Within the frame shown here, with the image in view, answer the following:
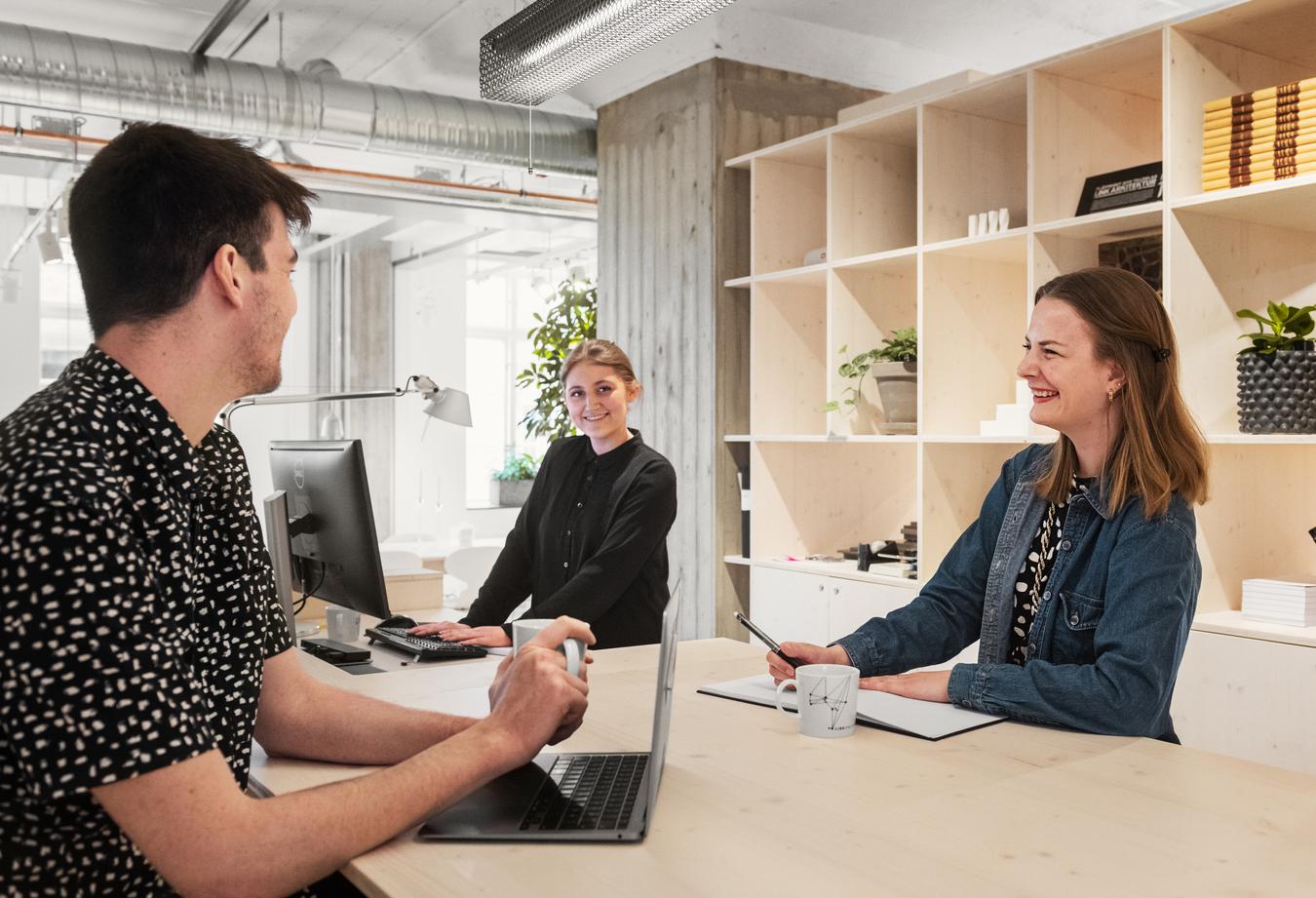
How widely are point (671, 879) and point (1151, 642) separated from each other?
0.99m

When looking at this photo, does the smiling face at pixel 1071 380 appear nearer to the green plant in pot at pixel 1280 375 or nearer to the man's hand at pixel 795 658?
the man's hand at pixel 795 658

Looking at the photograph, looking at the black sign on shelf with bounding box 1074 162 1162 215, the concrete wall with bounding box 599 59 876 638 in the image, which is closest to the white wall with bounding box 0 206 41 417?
the concrete wall with bounding box 599 59 876 638

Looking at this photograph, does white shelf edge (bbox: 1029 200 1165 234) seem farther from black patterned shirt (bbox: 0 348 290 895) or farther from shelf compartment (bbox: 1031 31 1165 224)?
black patterned shirt (bbox: 0 348 290 895)

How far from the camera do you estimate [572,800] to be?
4.70 feet

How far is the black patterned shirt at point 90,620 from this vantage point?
1039 millimetres

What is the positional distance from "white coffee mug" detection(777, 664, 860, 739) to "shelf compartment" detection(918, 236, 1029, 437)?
2238 millimetres

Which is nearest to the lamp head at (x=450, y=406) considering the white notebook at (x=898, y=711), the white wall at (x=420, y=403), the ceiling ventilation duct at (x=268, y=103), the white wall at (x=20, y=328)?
the white notebook at (x=898, y=711)

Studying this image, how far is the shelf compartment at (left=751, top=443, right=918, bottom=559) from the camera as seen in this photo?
15.0 feet

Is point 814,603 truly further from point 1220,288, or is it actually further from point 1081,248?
point 1220,288

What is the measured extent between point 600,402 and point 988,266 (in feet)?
5.31

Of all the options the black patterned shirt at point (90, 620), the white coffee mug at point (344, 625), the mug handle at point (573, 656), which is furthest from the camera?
the white coffee mug at point (344, 625)

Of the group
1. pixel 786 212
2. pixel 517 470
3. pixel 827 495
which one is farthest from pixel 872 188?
pixel 517 470

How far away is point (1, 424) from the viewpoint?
3.84 ft

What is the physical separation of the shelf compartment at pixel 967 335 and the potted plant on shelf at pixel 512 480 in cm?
834
